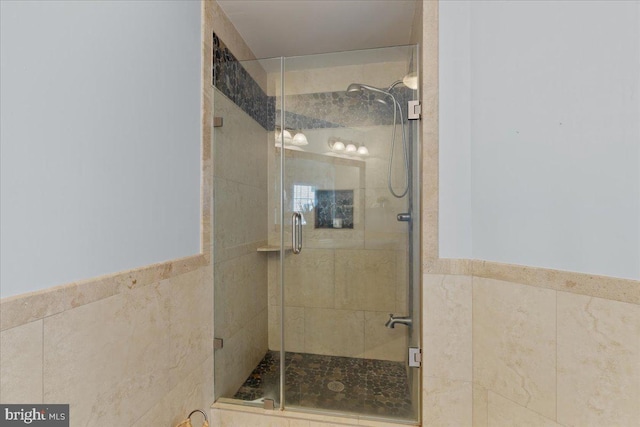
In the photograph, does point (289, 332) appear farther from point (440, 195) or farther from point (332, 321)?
point (440, 195)

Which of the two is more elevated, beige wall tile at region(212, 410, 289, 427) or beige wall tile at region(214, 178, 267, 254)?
beige wall tile at region(214, 178, 267, 254)

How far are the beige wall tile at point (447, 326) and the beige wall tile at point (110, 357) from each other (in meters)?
1.11

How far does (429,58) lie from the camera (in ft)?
4.49

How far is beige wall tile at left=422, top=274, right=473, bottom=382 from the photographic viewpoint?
1.34 metres

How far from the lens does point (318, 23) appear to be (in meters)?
1.87

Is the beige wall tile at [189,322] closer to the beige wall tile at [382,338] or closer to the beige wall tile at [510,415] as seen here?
the beige wall tile at [382,338]

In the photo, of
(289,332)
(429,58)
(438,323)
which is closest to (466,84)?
(429,58)

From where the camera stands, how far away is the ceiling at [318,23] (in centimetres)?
168

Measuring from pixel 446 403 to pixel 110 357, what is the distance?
4.41 ft

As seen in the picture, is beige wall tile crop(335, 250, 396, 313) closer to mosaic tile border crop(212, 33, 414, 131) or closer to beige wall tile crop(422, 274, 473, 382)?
beige wall tile crop(422, 274, 473, 382)

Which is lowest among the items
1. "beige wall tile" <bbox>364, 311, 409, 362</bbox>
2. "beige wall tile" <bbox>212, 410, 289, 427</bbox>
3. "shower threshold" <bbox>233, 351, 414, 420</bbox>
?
"beige wall tile" <bbox>212, 410, 289, 427</bbox>

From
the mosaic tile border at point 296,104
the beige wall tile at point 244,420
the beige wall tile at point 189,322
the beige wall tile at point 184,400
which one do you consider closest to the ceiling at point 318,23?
the mosaic tile border at point 296,104

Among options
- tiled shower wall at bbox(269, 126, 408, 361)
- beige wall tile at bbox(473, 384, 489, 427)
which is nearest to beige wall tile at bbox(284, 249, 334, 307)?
tiled shower wall at bbox(269, 126, 408, 361)

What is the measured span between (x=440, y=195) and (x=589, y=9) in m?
0.76
